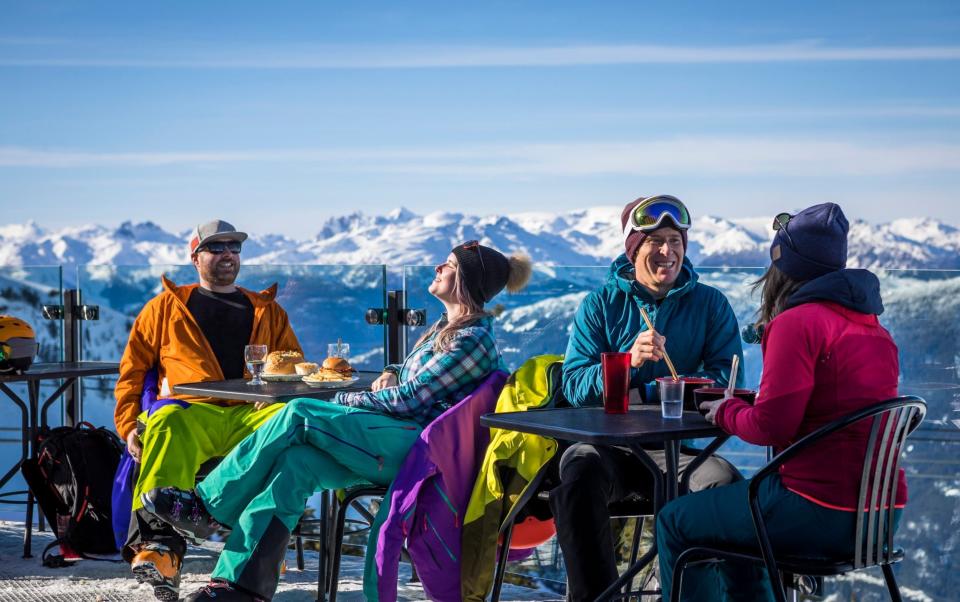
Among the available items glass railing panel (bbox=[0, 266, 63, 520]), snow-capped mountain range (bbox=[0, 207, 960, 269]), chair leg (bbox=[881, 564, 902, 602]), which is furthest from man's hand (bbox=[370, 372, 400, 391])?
snow-capped mountain range (bbox=[0, 207, 960, 269])

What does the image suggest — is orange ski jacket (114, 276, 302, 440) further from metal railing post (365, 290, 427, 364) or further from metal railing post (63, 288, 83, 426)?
metal railing post (63, 288, 83, 426)

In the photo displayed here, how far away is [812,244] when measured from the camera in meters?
2.56

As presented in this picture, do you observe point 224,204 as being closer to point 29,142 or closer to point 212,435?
point 29,142

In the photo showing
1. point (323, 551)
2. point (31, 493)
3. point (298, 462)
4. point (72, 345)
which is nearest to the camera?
point (298, 462)

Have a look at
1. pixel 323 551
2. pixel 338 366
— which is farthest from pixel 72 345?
pixel 323 551

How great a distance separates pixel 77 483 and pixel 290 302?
4.56 feet

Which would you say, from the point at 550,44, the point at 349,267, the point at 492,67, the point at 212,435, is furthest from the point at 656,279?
the point at 550,44

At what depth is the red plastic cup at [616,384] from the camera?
2895 millimetres

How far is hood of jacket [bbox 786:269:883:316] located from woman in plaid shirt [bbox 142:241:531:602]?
121cm

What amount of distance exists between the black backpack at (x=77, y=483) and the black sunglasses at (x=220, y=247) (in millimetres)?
870

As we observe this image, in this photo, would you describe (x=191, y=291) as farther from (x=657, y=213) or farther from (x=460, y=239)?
(x=460, y=239)

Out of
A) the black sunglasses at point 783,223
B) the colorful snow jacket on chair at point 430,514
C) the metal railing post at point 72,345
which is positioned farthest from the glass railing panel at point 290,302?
the black sunglasses at point 783,223

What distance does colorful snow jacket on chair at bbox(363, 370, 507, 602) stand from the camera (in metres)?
3.22

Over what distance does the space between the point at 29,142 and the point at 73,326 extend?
1944 inches
